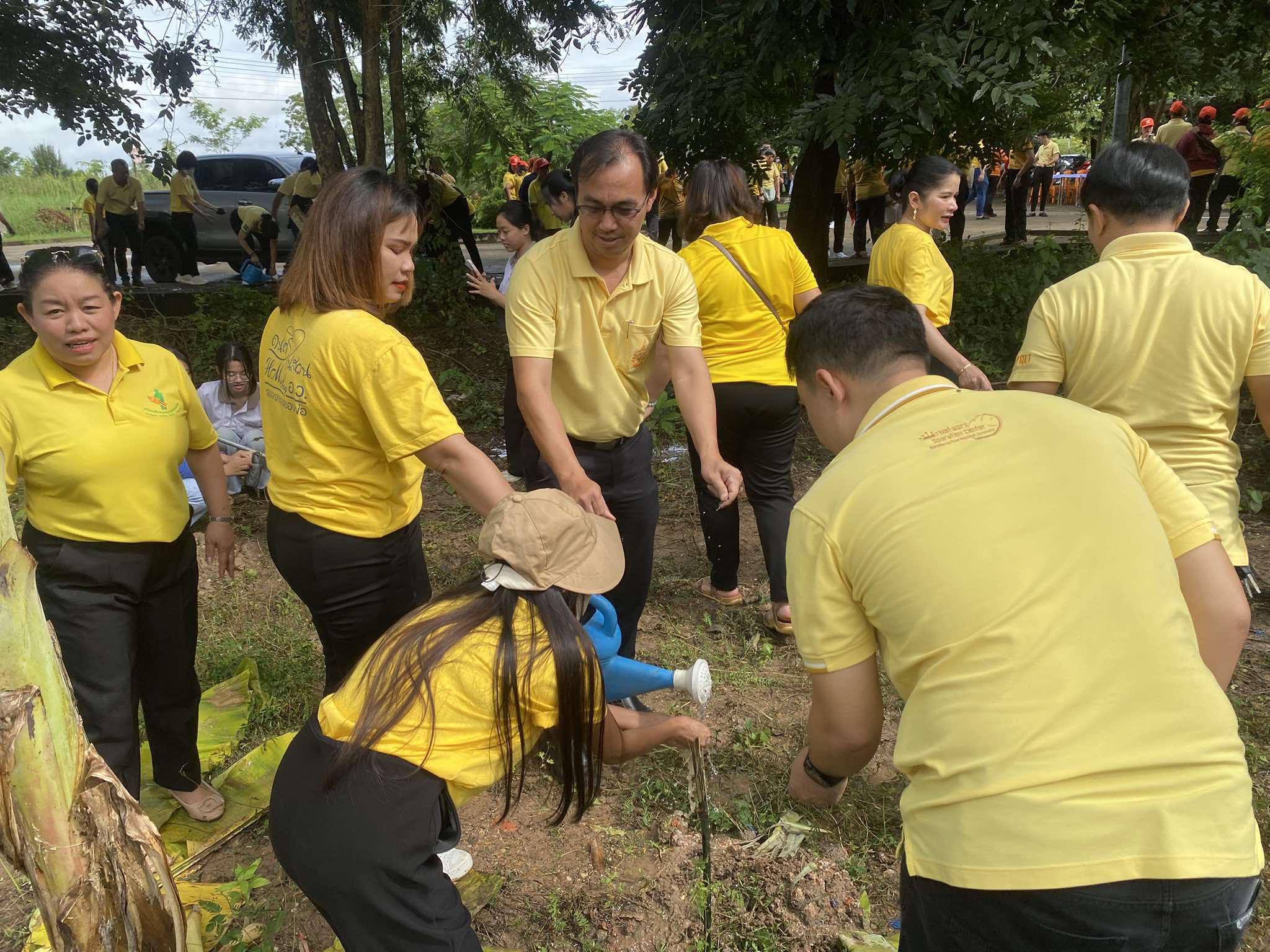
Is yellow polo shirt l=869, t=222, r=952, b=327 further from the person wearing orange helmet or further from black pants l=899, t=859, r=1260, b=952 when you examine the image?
the person wearing orange helmet

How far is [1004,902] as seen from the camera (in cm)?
134

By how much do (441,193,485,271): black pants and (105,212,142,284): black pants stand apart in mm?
4500

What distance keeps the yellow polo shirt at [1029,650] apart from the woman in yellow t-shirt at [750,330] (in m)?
2.34

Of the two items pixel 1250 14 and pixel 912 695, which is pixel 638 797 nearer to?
pixel 912 695

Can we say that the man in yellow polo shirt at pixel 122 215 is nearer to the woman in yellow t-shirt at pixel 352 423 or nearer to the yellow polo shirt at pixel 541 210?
the yellow polo shirt at pixel 541 210

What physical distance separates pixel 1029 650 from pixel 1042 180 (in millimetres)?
18497

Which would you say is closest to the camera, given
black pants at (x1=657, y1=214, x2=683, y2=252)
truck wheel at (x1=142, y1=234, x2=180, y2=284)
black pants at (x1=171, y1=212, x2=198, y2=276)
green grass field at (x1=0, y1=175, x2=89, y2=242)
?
black pants at (x1=657, y1=214, x2=683, y2=252)

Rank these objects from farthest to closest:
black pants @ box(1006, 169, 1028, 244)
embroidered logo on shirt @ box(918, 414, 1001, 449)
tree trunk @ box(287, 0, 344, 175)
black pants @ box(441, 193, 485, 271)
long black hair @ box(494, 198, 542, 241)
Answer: black pants @ box(1006, 169, 1028, 244), black pants @ box(441, 193, 485, 271), tree trunk @ box(287, 0, 344, 175), long black hair @ box(494, 198, 542, 241), embroidered logo on shirt @ box(918, 414, 1001, 449)

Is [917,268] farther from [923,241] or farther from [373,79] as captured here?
[373,79]

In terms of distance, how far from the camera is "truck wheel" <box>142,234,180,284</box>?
1206cm

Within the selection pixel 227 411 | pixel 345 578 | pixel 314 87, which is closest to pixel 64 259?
pixel 345 578

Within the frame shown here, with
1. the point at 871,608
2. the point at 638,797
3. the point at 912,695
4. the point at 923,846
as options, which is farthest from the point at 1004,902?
the point at 638,797

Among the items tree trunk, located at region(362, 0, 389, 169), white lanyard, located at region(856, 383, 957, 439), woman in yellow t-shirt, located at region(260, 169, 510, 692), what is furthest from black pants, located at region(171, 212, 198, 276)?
white lanyard, located at region(856, 383, 957, 439)

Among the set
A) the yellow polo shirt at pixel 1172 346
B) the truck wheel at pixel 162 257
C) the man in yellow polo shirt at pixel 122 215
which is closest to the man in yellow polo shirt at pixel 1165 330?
the yellow polo shirt at pixel 1172 346
